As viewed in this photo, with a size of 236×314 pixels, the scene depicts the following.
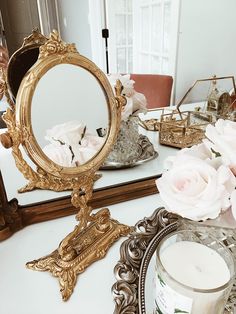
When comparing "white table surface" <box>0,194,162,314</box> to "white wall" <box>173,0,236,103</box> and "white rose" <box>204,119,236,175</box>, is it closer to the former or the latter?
"white rose" <box>204,119,236,175</box>

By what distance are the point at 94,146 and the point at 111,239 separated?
197mm

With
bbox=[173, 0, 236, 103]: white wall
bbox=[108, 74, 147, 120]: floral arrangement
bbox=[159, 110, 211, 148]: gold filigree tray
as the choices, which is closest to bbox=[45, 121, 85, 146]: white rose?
bbox=[108, 74, 147, 120]: floral arrangement

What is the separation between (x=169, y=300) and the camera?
1.07ft

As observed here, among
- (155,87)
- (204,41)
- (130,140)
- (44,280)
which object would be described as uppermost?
(204,41)

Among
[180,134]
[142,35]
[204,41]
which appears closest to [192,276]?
[180,134]

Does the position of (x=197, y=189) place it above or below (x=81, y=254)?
above

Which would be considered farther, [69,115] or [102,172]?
[102,172]

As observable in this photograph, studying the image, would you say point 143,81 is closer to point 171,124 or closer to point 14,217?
point 171,124

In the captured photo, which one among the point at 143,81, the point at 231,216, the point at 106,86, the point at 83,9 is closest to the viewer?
the point at 231,216

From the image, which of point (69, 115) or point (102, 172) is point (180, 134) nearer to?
point (102, 172)

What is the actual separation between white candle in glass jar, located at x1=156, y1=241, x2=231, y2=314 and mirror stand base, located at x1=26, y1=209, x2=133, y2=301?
162 mm

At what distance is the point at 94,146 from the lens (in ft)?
1.55

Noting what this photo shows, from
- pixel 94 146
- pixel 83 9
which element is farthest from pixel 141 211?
pixel 83 9

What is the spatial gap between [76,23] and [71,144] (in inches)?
12.6
